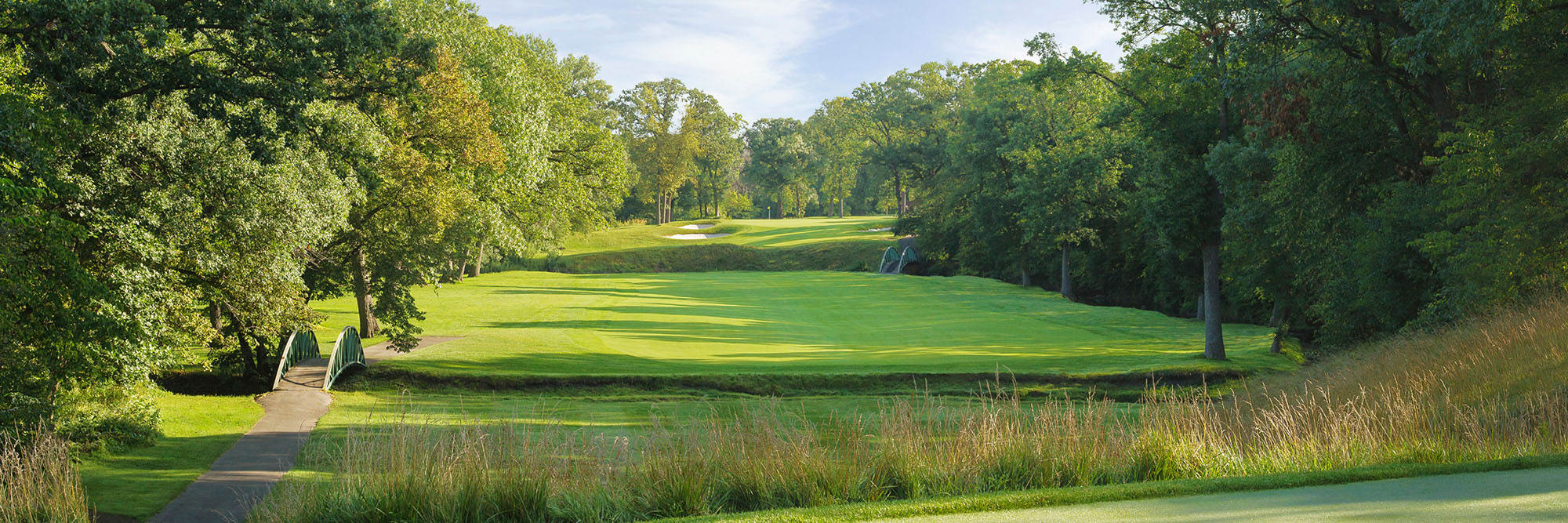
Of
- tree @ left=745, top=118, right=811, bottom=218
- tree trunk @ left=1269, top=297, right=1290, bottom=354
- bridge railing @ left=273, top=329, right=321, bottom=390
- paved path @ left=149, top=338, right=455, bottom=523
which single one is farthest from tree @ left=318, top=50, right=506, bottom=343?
tree @ left=745, top=118, right=811, bottom=218

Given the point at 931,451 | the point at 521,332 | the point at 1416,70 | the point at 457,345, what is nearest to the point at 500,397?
the point at 457,345

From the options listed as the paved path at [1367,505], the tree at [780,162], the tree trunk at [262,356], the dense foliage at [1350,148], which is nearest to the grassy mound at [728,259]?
the tree at [780,162]

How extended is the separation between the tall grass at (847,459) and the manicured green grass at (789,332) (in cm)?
626

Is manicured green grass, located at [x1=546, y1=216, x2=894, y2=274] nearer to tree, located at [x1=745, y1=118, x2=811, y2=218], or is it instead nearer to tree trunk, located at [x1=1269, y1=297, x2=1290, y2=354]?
tree, located at [x1=745, y1=118, x2=811, y2=218]

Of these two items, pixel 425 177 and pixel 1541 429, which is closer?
pixel 1541 429

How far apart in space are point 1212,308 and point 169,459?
864 inches

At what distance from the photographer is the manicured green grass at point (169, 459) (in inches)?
386

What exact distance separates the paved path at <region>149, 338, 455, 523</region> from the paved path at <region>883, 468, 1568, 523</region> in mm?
6740

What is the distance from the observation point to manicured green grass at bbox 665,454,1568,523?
6441 mm

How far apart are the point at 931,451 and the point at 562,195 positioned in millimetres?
25240

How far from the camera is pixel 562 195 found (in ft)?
103

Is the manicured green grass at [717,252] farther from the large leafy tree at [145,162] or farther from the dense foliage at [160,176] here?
the large leafy tree at [145,162]

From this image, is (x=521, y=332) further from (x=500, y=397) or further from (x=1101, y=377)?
(x=1101, y=377)

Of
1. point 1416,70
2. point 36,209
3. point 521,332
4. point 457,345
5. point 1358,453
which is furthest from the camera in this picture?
point 521,332
